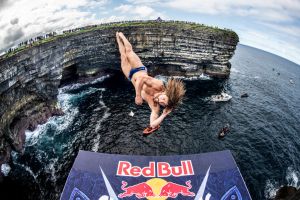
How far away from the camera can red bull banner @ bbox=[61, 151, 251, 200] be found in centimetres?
2320

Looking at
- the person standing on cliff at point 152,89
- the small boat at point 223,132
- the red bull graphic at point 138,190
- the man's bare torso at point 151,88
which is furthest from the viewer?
the small boat at point 223,132

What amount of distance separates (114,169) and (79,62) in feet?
148

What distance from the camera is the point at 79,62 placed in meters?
64.9

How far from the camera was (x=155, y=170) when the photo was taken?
25.8m

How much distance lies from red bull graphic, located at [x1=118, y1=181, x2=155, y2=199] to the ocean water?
53.2 ft

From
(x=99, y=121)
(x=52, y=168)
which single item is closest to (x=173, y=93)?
(x=52, y=168)

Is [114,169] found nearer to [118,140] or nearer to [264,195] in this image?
[118,140]

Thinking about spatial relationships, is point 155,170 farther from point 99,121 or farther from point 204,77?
point 204,77

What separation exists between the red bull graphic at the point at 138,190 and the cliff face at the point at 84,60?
25116 mm

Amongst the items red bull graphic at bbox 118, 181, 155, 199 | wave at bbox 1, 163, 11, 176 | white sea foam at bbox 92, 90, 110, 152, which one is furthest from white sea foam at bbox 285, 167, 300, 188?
wave at bbox 1, 163, 11, 176

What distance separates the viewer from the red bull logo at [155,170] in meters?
25.3

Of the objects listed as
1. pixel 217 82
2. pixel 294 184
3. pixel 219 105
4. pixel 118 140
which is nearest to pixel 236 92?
pixel 217 82

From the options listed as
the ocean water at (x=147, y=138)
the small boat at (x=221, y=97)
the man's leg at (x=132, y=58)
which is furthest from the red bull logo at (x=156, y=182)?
the small boat at (x=221, y=97)

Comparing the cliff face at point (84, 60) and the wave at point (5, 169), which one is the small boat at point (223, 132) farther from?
the wave at point (5, 169)
